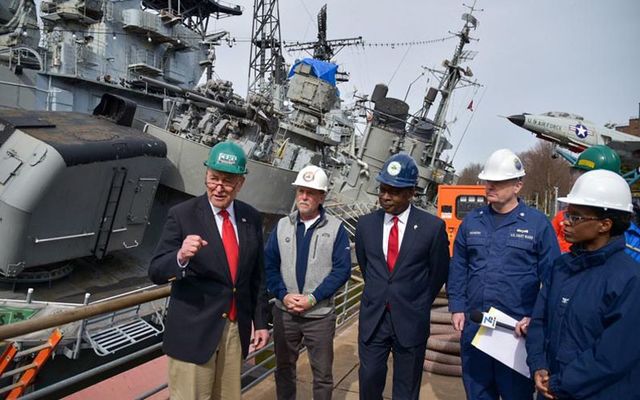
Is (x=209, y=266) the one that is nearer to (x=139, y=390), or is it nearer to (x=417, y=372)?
(x=417, y=372)

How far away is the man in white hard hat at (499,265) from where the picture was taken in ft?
8.61

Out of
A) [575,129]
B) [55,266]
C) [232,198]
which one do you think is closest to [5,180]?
[55,266]

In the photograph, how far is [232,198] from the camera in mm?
2408

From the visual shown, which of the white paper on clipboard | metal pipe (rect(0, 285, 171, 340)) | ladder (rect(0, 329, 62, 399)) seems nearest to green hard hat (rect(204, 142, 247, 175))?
metal pipe (rect(0, 285, 171, 340))

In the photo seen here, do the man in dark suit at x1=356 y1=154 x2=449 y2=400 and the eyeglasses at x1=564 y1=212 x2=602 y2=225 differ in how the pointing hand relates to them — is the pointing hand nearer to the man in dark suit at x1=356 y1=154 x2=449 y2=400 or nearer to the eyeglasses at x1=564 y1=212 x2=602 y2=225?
the man in dark suit at x1=356 y1=154 x2=449 y2=400

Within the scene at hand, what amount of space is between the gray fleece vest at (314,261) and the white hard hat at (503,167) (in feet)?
3.55

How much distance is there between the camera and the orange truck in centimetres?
1176

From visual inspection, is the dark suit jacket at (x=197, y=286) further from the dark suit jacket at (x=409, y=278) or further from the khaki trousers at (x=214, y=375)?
the dark suit jacket at (x=409, y=278)

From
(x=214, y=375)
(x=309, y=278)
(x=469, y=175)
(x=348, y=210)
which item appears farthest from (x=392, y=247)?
(x=469, y=175)

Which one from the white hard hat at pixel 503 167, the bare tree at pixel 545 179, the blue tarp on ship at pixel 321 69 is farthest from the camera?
the bare tree at pixel 545 179

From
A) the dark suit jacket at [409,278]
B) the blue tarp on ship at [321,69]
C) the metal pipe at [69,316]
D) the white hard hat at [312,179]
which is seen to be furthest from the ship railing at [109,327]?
the blue tarp on ship at [321,69]

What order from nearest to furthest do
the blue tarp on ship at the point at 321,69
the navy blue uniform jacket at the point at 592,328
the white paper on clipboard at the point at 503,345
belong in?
the navy blue uniform jacket at the point at 592,328
the white paper on clipboard at the point at 503,345
the blue tarp on ship at the point at 321,69

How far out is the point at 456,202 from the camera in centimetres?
1188

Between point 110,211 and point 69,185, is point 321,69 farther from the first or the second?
point 69,185
